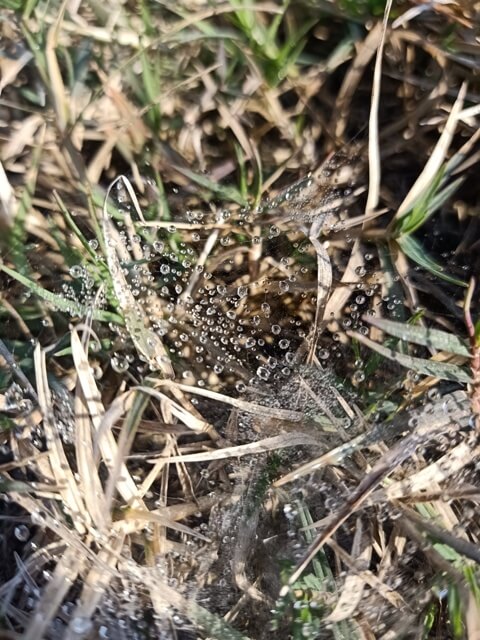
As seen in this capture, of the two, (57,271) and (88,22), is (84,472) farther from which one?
(88,22)

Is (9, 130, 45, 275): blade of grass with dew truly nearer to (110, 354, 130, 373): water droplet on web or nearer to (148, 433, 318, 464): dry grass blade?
(110, 354, 130, 373): water droplet on web

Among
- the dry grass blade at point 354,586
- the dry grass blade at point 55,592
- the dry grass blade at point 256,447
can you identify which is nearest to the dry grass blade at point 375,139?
the dry grass blade at point 256,447

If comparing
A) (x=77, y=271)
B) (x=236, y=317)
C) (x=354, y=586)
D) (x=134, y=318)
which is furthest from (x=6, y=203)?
(x=354, y=586)

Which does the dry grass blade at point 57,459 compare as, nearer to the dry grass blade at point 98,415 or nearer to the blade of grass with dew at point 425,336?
the dry grass blade at point 98,415

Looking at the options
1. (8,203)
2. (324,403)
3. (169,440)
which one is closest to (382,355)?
(324,403)

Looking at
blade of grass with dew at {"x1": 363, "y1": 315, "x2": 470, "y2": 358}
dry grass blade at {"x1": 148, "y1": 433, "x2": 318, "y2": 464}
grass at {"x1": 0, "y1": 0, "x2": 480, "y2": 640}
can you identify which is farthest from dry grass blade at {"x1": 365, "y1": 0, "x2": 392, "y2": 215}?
dry grass blade at {"x1": 148, "y1": 433, "x2": 318, "y2": 464}
